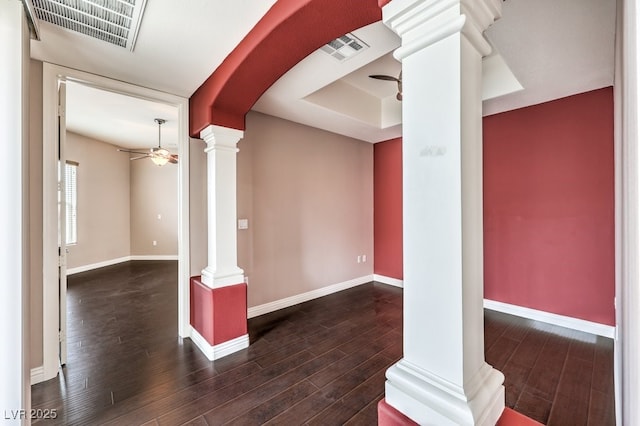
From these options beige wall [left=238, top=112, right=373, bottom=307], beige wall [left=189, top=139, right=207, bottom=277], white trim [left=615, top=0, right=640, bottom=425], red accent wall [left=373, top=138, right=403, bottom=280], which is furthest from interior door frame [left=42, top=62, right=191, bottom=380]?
red accent wall [left=373, top=138, right=403, bottom=280]

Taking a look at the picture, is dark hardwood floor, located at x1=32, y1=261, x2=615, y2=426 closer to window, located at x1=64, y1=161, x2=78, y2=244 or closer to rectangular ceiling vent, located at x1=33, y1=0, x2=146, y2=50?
rectangular ceiling vent, located at x1=33, y1=0, x2=146, y2=50

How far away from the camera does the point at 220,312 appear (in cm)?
250

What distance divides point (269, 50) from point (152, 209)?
6636mm

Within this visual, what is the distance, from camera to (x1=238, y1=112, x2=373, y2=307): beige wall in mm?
3375

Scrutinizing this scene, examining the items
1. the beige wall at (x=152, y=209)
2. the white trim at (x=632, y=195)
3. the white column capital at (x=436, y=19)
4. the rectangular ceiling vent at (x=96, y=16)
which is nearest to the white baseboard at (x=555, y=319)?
the white trim at (x=632, y=195)

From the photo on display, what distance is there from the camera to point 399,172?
15.0ft

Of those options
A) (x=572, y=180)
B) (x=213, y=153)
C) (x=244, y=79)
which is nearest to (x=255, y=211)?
(x=213, y=153)

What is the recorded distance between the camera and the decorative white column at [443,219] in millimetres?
838

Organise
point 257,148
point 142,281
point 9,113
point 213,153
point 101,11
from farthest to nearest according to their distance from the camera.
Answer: point 142,281
point 257,148
point 213,153
point 101,11
point 9,113

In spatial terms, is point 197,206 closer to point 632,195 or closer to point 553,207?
point 632,195

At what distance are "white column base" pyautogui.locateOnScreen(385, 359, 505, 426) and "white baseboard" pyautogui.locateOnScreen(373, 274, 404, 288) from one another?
3722mm

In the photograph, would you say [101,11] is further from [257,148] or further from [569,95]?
[569,95]

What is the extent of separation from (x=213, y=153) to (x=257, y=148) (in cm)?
88

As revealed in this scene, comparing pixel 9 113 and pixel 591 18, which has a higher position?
pixel 591 18
